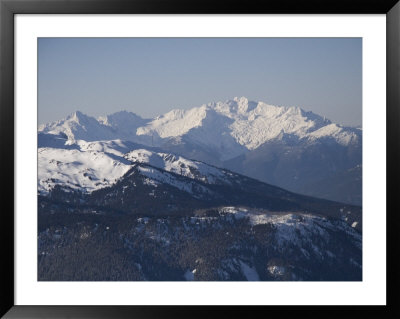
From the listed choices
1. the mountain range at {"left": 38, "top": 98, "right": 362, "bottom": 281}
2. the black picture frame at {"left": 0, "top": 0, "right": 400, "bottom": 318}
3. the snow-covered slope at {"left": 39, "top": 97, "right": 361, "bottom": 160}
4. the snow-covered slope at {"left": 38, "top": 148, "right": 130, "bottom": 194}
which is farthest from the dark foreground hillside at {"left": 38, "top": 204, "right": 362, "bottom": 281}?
the black picture frame at {"left": 0, "top": 0, "right": 400, "bottom": 318}

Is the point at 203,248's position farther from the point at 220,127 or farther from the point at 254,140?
the point at 220,127

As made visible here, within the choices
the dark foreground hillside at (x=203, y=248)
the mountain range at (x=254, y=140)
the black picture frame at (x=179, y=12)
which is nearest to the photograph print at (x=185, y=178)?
the dark foreground hillside at (x=203, y=248)

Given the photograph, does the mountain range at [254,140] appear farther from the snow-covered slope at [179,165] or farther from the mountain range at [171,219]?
the snow-covered slope at [179,165]

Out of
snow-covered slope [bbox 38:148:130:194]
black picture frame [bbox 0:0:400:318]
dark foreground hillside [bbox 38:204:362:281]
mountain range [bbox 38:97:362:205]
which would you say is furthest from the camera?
mountain range [bbox 38:97:362:205]

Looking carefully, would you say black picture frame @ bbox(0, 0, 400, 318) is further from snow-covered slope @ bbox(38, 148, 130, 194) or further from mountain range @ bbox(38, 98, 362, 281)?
snow-covered slope @ bbox(38, 148, 130, 194)

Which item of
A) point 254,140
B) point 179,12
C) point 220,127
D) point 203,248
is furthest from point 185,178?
point 220,127

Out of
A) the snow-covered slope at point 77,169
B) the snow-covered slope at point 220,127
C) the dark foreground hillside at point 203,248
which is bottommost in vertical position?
the dark foreground hillside at point 203,248
